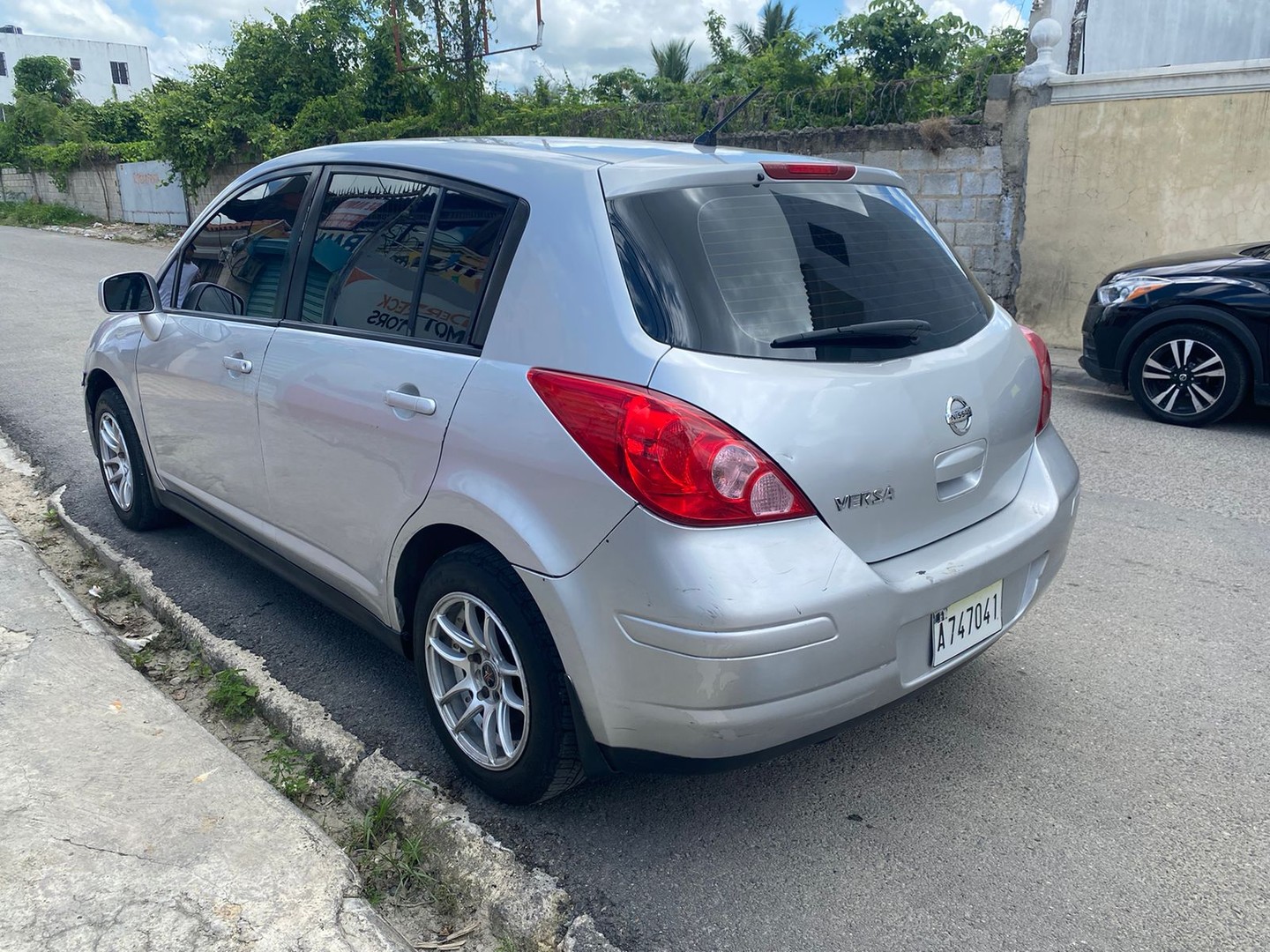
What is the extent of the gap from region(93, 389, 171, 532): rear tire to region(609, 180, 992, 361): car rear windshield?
3.13 metres

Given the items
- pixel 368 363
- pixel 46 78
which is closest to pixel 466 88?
pixel 368 363

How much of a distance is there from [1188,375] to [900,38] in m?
10.3

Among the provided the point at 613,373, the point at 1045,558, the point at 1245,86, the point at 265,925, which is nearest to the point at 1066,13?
the point at 1245,86

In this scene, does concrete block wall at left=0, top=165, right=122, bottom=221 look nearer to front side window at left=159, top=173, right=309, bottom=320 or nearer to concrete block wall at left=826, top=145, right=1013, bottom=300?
concrete block wall at left=826, top=145, right=1013, bottom=300

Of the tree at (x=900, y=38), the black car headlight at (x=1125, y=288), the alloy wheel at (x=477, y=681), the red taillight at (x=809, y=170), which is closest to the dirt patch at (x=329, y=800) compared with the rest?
the alloy wheel at (x=477, y=681)

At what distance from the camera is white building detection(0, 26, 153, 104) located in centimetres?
7069

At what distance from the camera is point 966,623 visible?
2576mm

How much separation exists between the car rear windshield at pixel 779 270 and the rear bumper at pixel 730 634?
481 mm

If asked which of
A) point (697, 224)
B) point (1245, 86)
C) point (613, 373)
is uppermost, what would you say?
point (1245, 86)

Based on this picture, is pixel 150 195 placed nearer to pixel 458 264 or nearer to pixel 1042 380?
pixel 458 264

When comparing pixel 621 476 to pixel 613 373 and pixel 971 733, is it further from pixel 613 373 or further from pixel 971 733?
pixel 971 733

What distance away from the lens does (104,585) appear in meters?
4.35

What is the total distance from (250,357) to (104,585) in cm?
160

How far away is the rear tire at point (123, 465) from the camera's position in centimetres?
457
